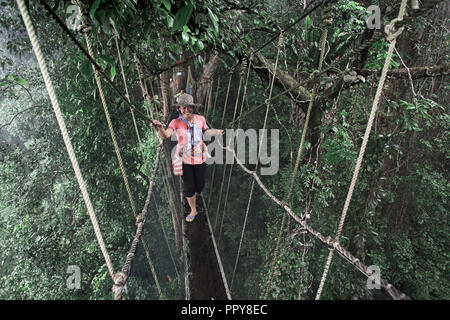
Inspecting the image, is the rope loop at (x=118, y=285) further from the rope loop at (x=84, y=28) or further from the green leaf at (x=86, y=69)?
the rope loop at (x=84, y=28)

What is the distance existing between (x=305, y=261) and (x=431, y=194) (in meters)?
1.74

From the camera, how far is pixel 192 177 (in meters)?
1.96

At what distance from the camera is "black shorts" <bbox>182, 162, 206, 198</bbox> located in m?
1.92

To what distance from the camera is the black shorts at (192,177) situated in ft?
6.31

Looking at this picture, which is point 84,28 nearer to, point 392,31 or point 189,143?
point 392,31

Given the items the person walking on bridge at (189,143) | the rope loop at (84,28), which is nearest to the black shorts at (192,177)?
the person walking on bridge at (189,143)

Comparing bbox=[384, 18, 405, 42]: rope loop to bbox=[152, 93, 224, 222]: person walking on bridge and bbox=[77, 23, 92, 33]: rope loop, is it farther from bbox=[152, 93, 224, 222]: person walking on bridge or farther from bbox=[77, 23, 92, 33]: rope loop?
bbox=[152, 93, 224, 222]: person walking on bridge

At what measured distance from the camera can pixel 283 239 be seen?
199cm

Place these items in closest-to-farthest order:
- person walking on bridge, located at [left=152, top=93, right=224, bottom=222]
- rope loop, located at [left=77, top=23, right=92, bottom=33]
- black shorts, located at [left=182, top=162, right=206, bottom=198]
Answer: rope loop, located at [left=77, top=23, right=92, bottom=33], person walking on bridge, located at [left=152, top=93, right=224, bottom=222], black shorts, located at [left=182, top=162, right=206, bottom=198]

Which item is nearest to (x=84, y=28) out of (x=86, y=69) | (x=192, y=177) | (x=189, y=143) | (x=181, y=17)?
(x=86, y=69)

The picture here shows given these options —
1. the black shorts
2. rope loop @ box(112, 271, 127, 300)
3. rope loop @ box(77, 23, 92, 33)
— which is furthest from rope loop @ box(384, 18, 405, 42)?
the black shorts
